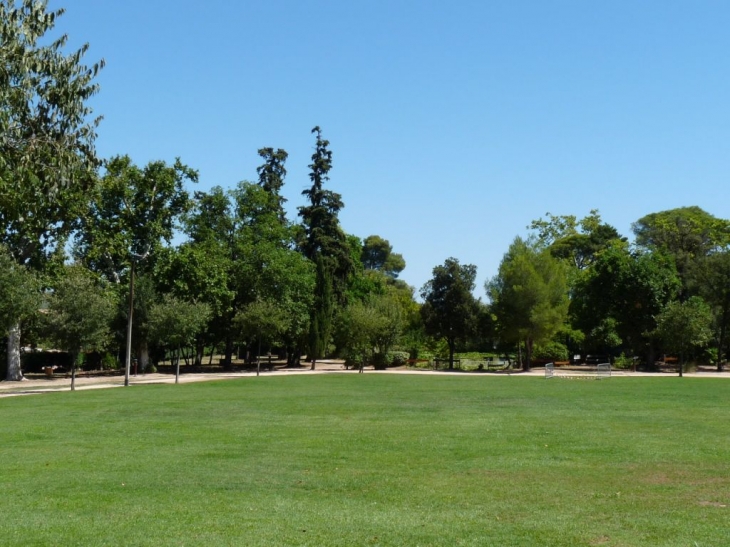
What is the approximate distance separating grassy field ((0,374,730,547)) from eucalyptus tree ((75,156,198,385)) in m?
28.5

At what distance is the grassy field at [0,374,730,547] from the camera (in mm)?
8805

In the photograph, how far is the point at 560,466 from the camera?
1325 cm

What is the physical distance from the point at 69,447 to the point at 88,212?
125 ft

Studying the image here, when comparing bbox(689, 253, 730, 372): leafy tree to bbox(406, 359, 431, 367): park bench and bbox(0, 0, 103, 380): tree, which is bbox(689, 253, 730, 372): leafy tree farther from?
bbox(0, 0, 103, 380): tree

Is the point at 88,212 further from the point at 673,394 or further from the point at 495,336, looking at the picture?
the point at 673,394

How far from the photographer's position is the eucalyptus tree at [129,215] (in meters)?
51.7

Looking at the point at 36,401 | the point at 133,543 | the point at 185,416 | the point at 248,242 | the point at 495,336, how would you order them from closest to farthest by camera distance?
the point at 133,543, the point at 185,416, the point at 36,401, the point at 248,242, the point at 495,336

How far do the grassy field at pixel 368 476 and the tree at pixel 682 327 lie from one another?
2901cm

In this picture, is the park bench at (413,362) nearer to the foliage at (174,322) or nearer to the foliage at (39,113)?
the foliage at (174,322)

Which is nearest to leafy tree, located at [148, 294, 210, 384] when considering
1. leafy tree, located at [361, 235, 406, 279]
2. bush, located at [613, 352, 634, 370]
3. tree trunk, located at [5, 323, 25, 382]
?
tree trunk, located at [5, 323, 25, 382]

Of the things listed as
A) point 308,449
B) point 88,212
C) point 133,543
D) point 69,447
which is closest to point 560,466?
point 308,449

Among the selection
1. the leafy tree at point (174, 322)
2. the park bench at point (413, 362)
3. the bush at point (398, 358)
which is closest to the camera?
the leafy tree at point (174, 322)

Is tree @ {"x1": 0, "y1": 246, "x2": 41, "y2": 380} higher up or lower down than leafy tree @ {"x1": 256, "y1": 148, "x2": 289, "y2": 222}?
lower down

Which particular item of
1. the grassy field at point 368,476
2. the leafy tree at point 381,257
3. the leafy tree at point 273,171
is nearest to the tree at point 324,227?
the leafy tree at point 273,171
